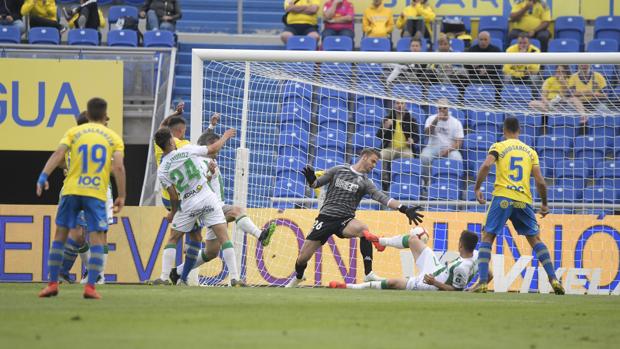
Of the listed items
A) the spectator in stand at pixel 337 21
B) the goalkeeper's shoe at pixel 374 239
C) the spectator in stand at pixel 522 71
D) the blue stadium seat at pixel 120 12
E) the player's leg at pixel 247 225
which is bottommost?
the goalkeeper's shoe at pixel 374 239

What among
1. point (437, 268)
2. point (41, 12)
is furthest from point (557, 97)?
point (41, 12)

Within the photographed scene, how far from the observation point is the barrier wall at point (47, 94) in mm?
19984

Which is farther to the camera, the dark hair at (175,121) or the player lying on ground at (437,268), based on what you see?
the dark hair at (175,121)

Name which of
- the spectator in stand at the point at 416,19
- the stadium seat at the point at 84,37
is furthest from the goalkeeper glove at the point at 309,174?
the stadium seat at the point at 84,37

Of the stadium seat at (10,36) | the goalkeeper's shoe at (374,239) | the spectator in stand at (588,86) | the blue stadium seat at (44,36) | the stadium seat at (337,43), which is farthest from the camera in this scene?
the stadium seat at (10,36)

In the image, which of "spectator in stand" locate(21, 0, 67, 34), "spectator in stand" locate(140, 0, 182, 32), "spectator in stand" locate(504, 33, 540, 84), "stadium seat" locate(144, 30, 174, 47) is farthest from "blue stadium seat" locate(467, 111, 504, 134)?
"spectator in stand" locate(21, 0, 67, 34)

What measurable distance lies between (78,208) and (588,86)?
1051cm

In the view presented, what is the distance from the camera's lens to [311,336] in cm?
789

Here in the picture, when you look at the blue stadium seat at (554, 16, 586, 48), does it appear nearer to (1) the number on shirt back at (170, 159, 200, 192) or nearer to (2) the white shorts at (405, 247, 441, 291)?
(2) the white shorts at (405, 247, 441, 291)

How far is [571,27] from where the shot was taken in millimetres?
23391

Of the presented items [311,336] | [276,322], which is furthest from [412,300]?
[311,336]

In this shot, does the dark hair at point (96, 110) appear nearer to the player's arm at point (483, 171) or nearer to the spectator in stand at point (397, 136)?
the player's arm at point (483, 171)

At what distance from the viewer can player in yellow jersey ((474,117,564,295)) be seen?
1407 cm

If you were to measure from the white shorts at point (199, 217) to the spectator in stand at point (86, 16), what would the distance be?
350 inches
